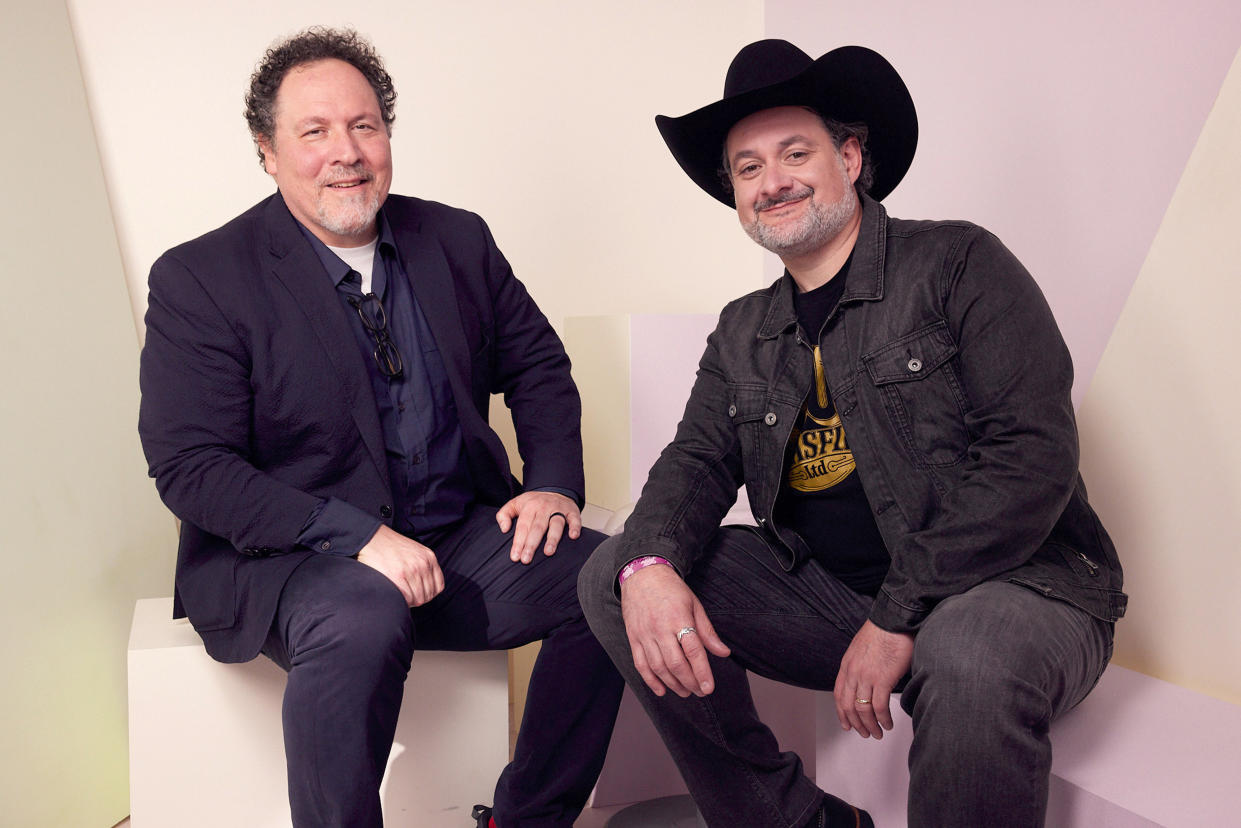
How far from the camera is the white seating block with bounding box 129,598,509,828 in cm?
203

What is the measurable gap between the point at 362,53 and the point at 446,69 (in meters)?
0.96

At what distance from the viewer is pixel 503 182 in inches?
128

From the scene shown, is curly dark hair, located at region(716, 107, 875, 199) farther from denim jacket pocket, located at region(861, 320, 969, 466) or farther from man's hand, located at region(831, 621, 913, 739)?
man's hand, located at region(831, 621, 913, 739)

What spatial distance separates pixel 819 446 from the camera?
6.00ft

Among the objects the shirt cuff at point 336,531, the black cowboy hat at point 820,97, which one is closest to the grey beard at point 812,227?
the black cowboy hat at point 820,97

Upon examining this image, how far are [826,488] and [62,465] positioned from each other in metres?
1.75

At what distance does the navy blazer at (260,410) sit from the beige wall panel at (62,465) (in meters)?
0.49

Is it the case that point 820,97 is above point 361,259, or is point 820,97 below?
above

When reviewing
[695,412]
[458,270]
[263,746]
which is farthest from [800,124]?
[263,746]

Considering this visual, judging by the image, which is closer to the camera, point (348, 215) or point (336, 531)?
point (336, 531)

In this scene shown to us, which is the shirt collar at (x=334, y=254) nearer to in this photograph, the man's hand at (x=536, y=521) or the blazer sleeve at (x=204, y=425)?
the blazer sleeve at (x=204, y=425)

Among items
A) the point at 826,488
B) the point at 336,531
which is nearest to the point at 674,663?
the point at 826,488

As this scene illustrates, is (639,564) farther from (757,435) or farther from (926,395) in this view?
(926,395)

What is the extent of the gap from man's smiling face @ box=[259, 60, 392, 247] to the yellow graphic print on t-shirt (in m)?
0.96
